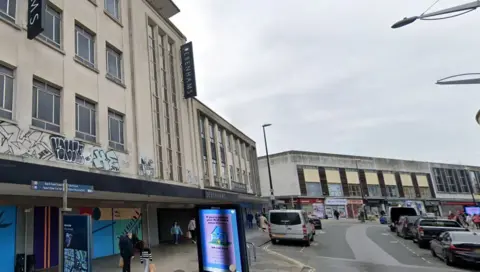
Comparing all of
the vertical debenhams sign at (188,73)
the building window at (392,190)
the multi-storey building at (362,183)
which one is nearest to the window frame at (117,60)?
the vertical debenhams sign at (188,73)

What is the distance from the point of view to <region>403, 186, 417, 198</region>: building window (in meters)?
74.7

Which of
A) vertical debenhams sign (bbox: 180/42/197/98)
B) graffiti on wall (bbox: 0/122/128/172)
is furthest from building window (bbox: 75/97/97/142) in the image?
vertical debenhams sign (bbox: 180/42/197/98)

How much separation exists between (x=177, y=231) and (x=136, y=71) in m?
10.3

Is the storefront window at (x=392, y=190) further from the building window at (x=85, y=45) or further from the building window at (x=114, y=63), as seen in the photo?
the building window at (x=85, y=45)

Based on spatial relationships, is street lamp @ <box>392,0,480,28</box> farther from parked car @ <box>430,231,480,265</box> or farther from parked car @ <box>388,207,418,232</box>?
parked car @ <box>388,207,418,232</box>

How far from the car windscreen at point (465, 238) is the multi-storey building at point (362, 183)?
1753 inches

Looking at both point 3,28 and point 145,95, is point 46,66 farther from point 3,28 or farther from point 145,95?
point 145,95

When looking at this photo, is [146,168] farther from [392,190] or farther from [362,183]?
[392,190]

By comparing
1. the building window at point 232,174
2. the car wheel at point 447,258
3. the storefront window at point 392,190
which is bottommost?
the car wheel at point 447,258

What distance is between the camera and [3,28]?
12.0 metres

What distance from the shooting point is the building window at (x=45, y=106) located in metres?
12.9

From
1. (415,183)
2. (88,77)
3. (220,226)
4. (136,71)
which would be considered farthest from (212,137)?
(415,183)

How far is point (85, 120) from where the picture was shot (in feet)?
50.3

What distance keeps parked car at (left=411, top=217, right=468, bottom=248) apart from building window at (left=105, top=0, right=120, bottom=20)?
20954mm
